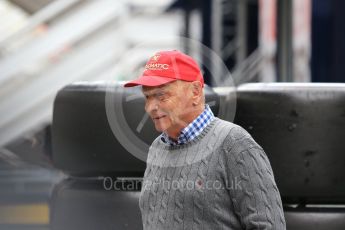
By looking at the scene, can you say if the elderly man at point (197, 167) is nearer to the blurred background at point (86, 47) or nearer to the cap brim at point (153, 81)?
the cap brim at point (153, 81)

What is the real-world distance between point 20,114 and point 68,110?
4.12 metres

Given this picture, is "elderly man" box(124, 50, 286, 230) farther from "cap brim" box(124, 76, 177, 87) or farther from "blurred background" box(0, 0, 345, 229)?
"blurred background" box(0, 0, 345, 229)

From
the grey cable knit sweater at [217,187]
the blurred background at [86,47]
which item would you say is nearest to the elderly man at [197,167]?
the grey cable knit sweater at [217,187]

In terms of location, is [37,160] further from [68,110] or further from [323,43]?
[323,43]

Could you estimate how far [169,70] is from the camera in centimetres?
148

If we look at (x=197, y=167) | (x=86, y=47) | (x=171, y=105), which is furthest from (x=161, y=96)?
(x=86, y=47)

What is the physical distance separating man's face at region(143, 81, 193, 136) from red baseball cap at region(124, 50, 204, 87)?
0.6 inches

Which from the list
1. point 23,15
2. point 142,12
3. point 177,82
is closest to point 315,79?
point 142,12

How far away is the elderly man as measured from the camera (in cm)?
144

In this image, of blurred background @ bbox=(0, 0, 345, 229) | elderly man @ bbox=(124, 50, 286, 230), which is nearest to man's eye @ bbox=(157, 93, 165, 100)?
elderly man @ bbox=(124, 50, 286, 230)

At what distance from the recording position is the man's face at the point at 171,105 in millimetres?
1498

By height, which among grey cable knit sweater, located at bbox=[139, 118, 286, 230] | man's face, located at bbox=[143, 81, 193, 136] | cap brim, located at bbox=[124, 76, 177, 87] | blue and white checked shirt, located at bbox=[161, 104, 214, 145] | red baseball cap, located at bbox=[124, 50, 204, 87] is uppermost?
red baseball cap, located at bbox=[124, 50, 204, 87]

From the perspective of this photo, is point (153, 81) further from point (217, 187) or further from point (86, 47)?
point (86, 47)

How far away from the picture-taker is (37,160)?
2783 millimetres
